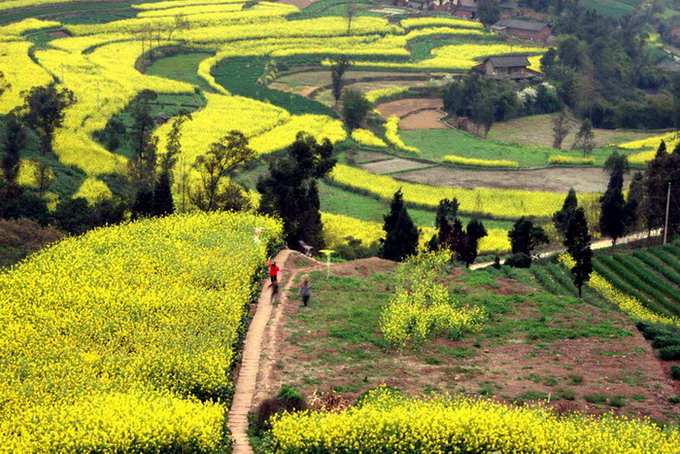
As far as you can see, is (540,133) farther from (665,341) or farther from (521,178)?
(665,341)

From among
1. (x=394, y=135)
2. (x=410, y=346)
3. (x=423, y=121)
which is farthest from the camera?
(x=423, y=121)

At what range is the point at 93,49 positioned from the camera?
12400 cm

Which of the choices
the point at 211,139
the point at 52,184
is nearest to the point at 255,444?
the point at 52,184

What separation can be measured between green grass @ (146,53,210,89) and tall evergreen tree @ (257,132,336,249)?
58.2 m

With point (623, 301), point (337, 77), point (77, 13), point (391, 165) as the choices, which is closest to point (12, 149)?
point (391, 165)

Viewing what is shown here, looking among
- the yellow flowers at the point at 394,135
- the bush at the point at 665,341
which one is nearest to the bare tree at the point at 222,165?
the bush at the point at 665,341

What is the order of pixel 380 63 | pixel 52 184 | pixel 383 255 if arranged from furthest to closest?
pixel 380 63 < pixel 52 184 < pixel 383 255

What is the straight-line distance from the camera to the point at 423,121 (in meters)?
114

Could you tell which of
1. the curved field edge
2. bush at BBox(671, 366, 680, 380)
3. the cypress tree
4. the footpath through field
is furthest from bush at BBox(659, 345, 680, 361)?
the cypress tree

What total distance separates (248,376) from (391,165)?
5990 centimetres

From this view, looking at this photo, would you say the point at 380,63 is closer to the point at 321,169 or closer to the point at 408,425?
the point at 321,169

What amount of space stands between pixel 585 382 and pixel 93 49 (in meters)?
101

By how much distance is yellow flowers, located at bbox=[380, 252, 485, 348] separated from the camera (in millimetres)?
37250

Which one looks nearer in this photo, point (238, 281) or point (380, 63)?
point (238, 281)
